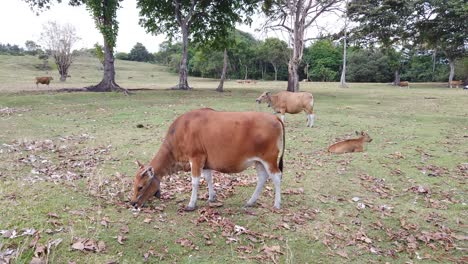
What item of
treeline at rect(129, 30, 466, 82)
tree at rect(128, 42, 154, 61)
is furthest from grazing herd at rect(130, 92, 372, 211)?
tree at rect(128, 42, 154, 61)

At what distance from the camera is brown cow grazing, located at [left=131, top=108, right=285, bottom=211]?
6.08m

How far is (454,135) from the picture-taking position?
13.6 m

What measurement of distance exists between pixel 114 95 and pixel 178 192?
19124 mm

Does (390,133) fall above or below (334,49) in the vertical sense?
below

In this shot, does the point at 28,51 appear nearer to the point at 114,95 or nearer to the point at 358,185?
the point at 114,95

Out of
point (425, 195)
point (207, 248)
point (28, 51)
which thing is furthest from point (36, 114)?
point (28, 51)

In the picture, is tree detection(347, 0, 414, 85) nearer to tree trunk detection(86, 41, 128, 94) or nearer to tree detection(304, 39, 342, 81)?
tree trunk detection(86, 41, 128, 94)

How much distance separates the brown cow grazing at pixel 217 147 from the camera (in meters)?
6.08

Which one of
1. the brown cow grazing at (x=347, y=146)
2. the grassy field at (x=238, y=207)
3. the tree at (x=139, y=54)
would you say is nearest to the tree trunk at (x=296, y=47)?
the grassy field at (x=238, y=207)

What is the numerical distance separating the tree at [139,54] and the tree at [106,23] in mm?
84668

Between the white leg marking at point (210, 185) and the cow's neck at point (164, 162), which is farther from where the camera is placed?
the white leg marking at point (210, 185)

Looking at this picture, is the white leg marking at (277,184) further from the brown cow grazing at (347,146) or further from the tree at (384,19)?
the tree at (384,19)

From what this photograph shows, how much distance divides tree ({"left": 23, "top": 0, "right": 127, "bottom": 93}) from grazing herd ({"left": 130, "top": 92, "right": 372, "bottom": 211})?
2098cm

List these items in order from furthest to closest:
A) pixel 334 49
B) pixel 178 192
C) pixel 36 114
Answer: pixel 334 49
pixel 36 114
pixel 178 192
